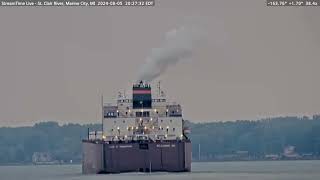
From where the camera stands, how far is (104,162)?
62938mm

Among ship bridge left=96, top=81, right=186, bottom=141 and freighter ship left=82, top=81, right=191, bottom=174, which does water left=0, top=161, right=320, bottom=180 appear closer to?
freighter ship left=82, top=81, right=191, bottom=174

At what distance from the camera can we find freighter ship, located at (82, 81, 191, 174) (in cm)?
6244

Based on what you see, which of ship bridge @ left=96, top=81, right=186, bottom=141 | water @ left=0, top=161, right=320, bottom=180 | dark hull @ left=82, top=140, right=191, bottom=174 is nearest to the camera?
water @ left=0, top=161, right=320, bottom=180

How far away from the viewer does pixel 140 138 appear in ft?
211

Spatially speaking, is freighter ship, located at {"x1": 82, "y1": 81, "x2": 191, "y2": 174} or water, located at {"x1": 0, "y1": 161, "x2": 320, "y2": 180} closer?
water, located at {"x1": 0, "y1": 161, "x2": 320, "y2": 180}

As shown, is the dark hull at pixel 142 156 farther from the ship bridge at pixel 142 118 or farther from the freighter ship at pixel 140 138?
the ship bridge at pixel 142 118

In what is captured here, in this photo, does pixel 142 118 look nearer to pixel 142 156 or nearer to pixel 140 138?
pixel 140 138

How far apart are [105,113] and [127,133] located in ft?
9.69

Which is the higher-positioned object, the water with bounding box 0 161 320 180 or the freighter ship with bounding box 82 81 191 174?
the freighter ship with bounding box 82 81 191 174

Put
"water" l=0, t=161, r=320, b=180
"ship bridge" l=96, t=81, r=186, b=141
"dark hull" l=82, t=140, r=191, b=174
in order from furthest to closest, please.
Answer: "ship bridge" l=96, t=81, r=186, b=141 → "dark hull" l=82, t=140, r=191, b=174 → "water" l=0, t=161, r=320, b=180

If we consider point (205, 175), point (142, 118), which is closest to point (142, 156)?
point (142, 118)

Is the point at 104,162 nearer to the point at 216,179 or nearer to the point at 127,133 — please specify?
the point at 127,133

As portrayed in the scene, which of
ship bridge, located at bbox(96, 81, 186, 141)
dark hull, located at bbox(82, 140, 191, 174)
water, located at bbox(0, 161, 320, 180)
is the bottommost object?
water, located at bbox(0, 161, 320, 180)

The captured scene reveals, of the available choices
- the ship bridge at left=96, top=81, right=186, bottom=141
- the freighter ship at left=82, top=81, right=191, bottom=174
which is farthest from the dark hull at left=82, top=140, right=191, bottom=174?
the ship bridge at left=96, top=81, right=186, bottom=141
